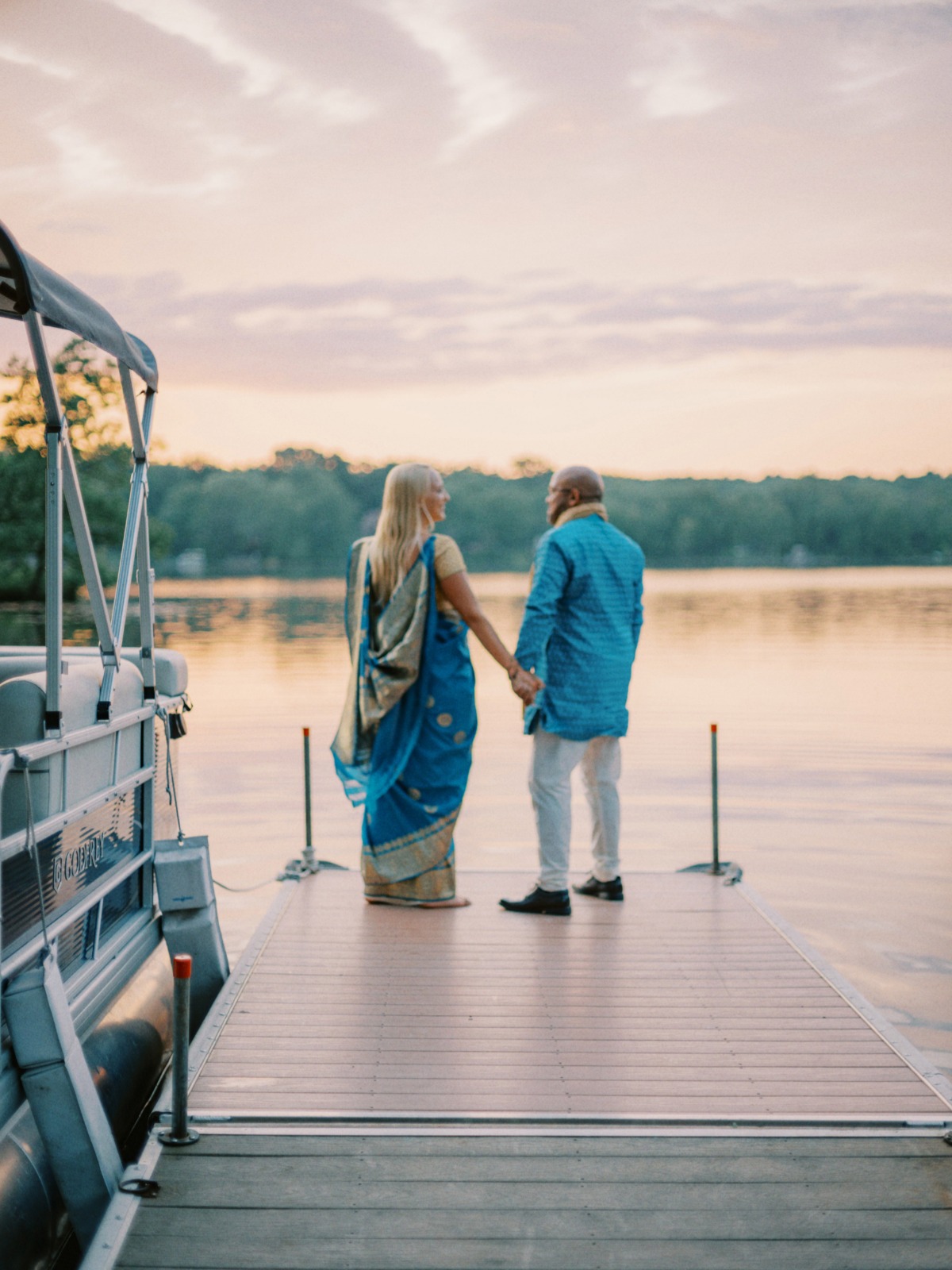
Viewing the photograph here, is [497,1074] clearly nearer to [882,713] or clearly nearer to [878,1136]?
[878,1136]

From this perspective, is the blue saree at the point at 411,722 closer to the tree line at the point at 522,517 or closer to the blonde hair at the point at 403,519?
the blonde hair at the point at 403,519

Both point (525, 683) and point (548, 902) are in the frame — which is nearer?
point (525, 683)

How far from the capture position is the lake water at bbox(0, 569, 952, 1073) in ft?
20.4

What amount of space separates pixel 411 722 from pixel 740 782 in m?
6.16

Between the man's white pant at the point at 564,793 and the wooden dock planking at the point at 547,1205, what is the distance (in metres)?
1.94

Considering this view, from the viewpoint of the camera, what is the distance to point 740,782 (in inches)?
407

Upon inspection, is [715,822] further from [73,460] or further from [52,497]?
[52,497]

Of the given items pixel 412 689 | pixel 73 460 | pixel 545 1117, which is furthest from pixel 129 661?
pixel 545 1117

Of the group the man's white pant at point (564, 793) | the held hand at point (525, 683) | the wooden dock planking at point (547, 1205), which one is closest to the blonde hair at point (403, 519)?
the held hand at point (525, 683)

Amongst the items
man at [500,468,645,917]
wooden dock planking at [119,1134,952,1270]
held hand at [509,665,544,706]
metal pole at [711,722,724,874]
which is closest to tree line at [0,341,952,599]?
metal pole at [711,722,724,874]

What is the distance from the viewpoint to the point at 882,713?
14570mm

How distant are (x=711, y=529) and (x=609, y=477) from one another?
8.12 meters

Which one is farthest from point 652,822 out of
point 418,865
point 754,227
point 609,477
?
point 609,477

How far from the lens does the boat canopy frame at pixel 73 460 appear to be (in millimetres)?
2707
